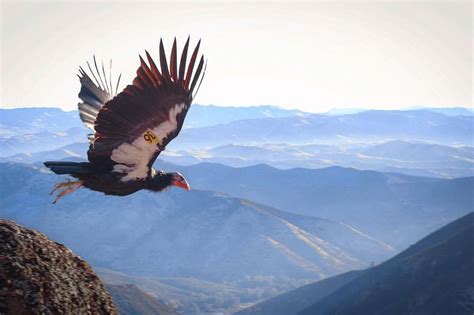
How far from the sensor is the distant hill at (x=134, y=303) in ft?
508

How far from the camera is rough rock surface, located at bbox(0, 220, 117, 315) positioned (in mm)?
9266

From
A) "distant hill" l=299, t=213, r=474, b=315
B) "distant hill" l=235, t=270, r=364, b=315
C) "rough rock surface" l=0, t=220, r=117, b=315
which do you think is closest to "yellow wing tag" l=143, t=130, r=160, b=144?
"rough rock surface" l=0, t=220, r=117, b=315

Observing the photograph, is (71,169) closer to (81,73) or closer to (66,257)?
(66,257)

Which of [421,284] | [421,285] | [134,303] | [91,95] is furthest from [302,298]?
[91,95]

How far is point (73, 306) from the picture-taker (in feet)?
34.1

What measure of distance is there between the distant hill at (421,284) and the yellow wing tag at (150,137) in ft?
371

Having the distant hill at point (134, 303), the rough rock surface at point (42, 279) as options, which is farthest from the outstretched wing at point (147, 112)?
the distant hill at point (134, 303)

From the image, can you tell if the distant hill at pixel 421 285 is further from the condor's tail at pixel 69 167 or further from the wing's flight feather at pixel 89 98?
the condor's tail at pixel 69 167

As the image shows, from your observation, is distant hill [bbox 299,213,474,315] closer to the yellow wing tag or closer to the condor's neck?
the condor's neck

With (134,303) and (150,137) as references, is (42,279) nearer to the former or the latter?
(150,137)

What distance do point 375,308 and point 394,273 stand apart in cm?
1555

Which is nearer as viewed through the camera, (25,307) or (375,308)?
(25,307)

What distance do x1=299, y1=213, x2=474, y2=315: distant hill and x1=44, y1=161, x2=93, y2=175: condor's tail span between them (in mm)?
112678

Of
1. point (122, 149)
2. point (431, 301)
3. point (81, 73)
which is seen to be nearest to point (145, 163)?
point (122, 149)
